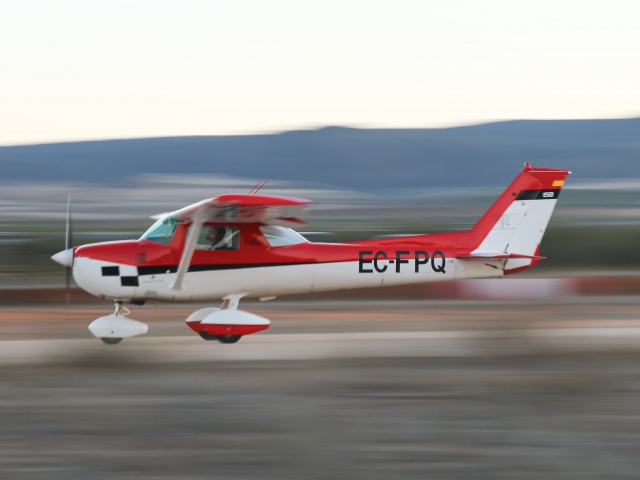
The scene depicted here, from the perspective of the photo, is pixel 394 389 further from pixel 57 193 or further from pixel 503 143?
pixel 503 143

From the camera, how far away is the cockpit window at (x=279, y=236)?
9.70 meters

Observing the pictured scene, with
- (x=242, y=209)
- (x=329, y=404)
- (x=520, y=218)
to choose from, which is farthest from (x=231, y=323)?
(x=520, y=218)

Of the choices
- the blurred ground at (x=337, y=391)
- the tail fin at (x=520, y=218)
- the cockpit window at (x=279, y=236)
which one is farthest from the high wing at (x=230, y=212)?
the tail fin at (x=520, y=218)

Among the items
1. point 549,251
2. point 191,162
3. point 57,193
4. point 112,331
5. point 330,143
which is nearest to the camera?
point 112,331

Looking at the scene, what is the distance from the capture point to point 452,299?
14.9m

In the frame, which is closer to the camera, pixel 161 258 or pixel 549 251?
pixel 161 258

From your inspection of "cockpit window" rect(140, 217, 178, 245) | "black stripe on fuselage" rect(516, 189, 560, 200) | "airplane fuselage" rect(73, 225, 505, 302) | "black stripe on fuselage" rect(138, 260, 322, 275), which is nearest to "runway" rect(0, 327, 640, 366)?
"airplane fuselage" rect(73, 225, 505, 302)

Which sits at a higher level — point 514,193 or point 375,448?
point 514,193

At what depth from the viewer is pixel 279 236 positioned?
9.77 meters

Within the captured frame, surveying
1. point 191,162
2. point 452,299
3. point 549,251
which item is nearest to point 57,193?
point 191,162

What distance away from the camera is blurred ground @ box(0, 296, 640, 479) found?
520cm

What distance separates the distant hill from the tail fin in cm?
8338

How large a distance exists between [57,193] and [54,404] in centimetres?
6965

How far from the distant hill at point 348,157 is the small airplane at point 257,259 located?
83.2 m
